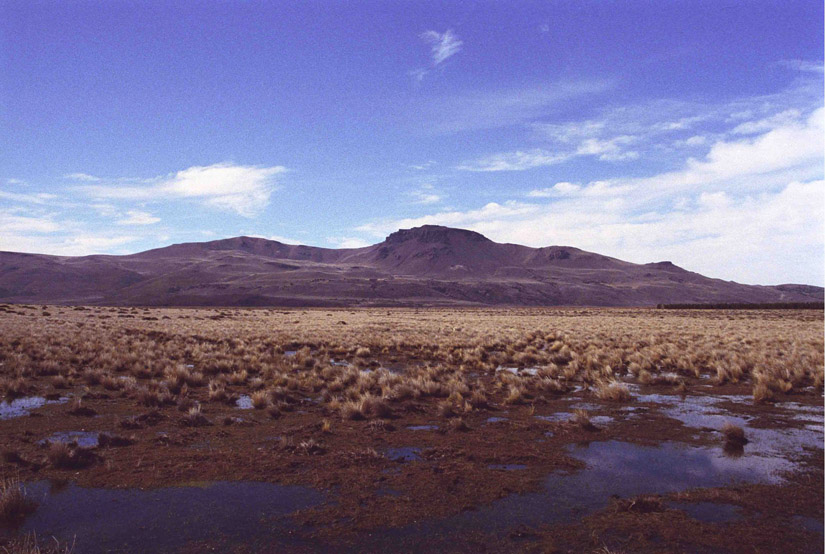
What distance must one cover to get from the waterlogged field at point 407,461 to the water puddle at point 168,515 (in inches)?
1.2

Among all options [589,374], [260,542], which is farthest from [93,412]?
[589,374]

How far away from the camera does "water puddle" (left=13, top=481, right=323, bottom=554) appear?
5562mm

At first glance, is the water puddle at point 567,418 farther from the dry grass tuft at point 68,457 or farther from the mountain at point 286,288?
the mountain at point 286,288

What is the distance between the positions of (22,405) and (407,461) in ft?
33.2

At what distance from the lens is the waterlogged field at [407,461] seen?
18.9ft

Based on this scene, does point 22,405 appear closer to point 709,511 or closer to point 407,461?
point 407,461

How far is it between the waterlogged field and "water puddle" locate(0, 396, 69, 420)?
0.10 meters

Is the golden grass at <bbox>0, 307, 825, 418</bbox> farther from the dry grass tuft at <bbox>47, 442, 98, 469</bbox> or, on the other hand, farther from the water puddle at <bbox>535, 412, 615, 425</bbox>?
the dry grass tuft at <bbox>47, 442, 98, 469</bbox>

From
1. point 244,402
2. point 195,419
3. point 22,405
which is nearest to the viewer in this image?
point 195,419

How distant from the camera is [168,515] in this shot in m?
6.16

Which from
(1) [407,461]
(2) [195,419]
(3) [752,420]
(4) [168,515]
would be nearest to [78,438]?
(2) [195,419]

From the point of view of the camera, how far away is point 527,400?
1331 cm

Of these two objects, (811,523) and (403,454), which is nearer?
(811,523)

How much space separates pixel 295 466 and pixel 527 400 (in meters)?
7.46
